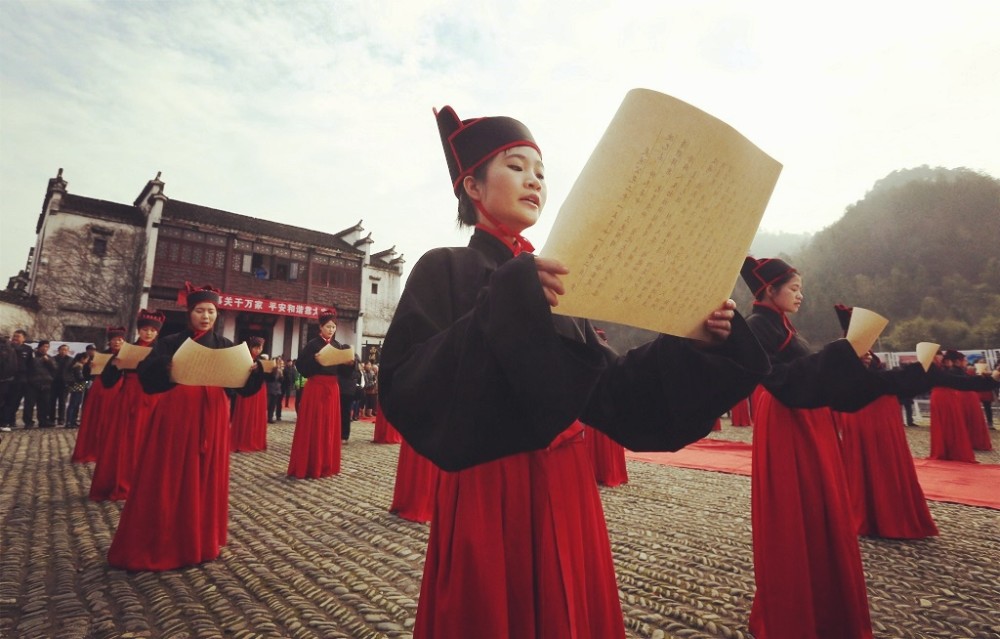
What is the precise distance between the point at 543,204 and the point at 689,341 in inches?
25.6

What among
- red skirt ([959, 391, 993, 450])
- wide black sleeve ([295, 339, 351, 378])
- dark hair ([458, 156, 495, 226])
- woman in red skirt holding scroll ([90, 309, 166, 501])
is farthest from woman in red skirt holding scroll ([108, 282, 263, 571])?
red skirt ([959, 391, 993, 450])

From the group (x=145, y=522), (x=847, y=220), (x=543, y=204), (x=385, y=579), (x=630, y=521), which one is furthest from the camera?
(x=847, y=220)

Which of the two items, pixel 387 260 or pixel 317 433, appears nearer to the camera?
pixel 317 433

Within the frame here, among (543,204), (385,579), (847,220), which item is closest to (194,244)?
(385,579)

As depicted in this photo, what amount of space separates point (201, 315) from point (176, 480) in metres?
1.27

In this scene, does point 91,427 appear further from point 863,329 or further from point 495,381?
point 863,329

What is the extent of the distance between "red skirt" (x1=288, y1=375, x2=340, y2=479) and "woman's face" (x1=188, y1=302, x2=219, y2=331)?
295cm

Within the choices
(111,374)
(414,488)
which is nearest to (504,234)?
(414,488)

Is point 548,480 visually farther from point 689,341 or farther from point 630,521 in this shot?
point 630,521

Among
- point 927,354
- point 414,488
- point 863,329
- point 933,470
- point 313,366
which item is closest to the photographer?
point 863,329

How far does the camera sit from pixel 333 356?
6.62m

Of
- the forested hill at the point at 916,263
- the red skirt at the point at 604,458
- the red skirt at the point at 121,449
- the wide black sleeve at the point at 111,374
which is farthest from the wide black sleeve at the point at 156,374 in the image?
the forested hill at the point at 916,263

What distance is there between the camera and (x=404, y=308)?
123 centimetres

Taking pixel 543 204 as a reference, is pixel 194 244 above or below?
above
